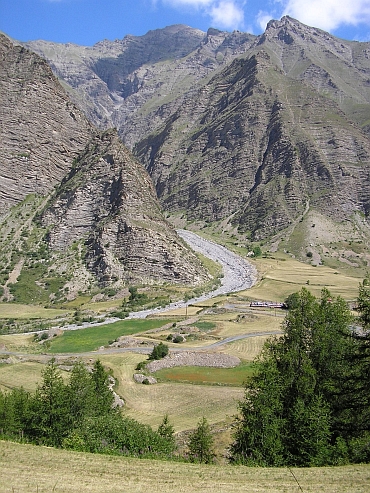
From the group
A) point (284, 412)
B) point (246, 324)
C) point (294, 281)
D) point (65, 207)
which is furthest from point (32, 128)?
point (284, 412)

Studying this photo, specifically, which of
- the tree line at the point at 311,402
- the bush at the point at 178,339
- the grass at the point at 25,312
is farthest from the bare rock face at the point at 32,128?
the tree line at the point at 311,402

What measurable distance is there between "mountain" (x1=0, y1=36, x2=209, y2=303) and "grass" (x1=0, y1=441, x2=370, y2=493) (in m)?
96.2

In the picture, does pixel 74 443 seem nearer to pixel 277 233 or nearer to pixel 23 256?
pixel 23 256

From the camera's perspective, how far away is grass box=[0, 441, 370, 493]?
18.0 m

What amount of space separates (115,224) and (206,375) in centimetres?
8217

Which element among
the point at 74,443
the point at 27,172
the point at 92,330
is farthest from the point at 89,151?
the point at 74,443

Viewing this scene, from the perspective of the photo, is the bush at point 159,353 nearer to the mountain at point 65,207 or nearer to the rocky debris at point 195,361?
the rocky debris at point 195,361

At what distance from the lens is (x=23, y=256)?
12825cm

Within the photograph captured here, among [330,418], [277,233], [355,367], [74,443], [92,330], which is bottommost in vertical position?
[92,330]

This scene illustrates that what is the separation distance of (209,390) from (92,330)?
145ft

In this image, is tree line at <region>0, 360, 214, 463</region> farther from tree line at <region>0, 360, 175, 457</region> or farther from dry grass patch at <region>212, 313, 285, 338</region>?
dry grass patch at <region>212, 313, 285, 338</region>

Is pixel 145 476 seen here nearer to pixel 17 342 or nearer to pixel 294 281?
pixel 17 342

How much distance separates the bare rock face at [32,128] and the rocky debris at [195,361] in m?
103

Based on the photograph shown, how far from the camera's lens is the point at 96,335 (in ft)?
270
